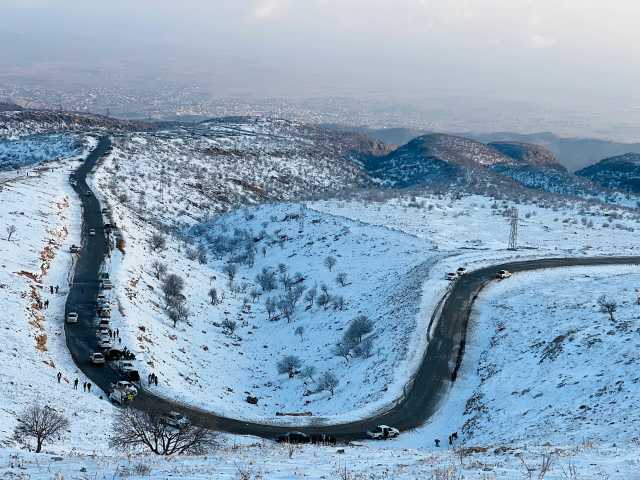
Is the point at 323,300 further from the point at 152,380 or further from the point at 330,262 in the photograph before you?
the point at 152,380

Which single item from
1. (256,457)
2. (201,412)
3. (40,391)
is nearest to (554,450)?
(256,457)

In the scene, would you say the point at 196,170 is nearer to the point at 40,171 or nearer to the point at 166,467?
the point at 40,171

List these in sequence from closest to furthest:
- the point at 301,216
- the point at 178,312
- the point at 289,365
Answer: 1. the point at 289,365
2. the point at 178,312
3. the point at 301,216

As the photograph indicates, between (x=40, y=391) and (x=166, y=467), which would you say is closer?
(x=166, y=467)

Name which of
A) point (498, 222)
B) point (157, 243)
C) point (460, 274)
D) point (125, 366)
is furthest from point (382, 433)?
point (498, 222)

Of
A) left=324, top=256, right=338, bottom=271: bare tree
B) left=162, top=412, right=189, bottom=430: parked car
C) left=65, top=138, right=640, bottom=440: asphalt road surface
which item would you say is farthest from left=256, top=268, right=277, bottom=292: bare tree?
left=162, top=412, right=189, bottom=430: parked car

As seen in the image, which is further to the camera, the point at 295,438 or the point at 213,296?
the point at 213,296

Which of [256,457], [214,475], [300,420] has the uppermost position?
[214,475]
